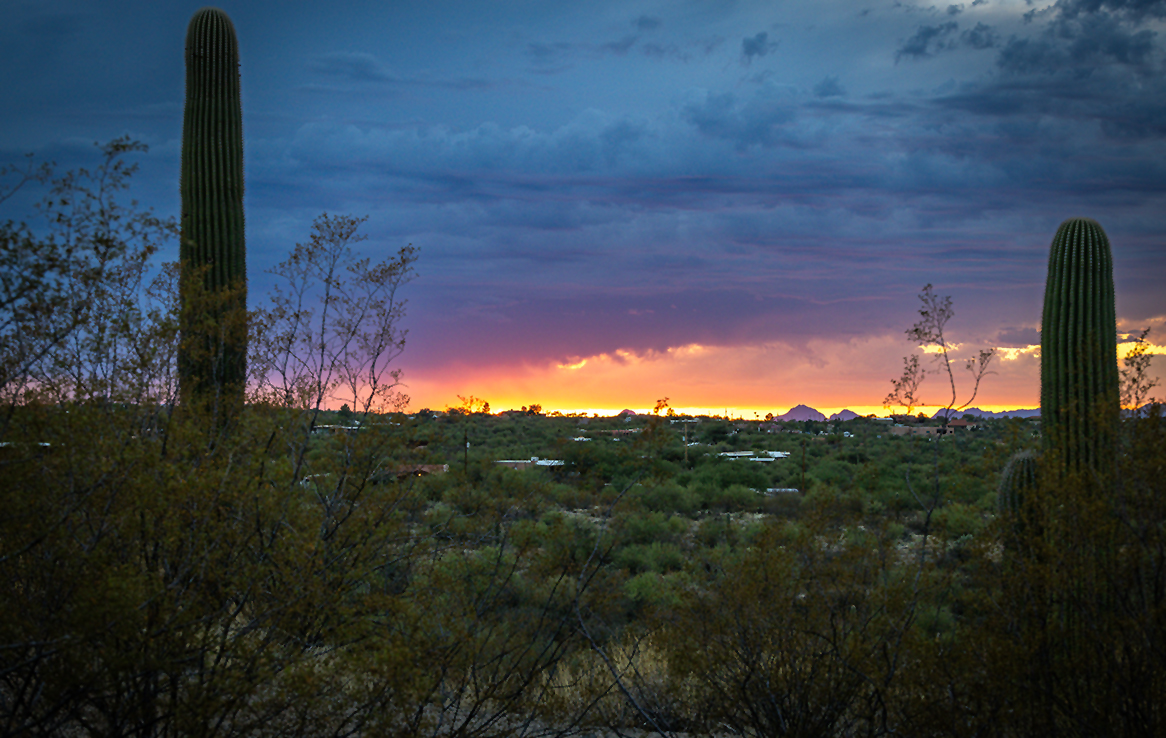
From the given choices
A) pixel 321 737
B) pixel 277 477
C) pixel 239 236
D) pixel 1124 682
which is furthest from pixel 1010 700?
pixel 239 236

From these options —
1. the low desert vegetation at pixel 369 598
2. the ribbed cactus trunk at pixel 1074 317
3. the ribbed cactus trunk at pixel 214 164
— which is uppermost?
the ribbed cactus trunk at pixel 214 164

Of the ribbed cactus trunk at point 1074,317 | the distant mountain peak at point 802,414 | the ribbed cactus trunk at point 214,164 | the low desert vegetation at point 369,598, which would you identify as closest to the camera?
the low desert vegetation at point 369,598

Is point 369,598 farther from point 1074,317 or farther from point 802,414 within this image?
point 802,414

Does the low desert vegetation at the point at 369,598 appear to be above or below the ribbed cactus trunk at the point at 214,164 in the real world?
below

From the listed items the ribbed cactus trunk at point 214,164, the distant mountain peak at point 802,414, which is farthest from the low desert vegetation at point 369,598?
the distant mountain peak at point 802,414

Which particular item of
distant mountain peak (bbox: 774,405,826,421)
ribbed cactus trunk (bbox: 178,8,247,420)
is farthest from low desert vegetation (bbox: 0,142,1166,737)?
distant mountain peak (bbox: 774,405,826,421)

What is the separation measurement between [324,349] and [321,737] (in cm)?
480

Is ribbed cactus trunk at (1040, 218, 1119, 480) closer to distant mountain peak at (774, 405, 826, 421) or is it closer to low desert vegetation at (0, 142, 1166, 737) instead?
low desert vegetation at (0, 142, 1166, 737)

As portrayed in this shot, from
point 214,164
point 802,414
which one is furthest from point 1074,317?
point 802,414

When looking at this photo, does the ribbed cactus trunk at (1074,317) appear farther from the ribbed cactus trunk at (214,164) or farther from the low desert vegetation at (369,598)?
the ribbed cactus trunk at (214,164)

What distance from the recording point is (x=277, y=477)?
5.72m

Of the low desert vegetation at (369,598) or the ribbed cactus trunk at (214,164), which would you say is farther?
the ribbed cactus trunk at (214,164)

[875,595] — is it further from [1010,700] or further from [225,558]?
[225,558]

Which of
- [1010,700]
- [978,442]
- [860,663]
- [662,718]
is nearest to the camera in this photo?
[1010,700]
